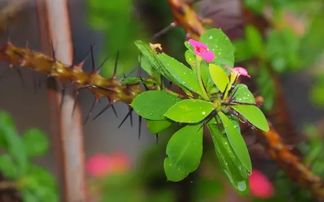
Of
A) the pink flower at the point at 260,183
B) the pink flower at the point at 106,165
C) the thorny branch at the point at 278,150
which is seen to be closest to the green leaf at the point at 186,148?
the thorny branch at the point at 278,150

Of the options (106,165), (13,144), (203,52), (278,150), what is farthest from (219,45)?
(106,165)

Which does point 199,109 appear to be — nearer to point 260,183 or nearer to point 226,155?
point 226,155

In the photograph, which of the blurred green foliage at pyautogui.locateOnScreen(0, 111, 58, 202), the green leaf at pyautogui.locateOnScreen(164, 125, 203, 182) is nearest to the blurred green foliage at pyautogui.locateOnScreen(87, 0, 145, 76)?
the blurred green foliage at pyautogui.locateOnScreen(0, 111, 58, 202)

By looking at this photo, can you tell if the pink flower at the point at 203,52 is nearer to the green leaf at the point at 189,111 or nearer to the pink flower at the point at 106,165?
the green leaf at the point at 189,111

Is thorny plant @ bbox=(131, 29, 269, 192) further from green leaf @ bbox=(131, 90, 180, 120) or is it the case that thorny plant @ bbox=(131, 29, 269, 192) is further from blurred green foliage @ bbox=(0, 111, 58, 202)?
blurred green foliage @ bbox=(0, 111, 58, 202)

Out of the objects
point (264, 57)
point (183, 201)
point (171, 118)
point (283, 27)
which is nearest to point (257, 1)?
point (264, 57)
